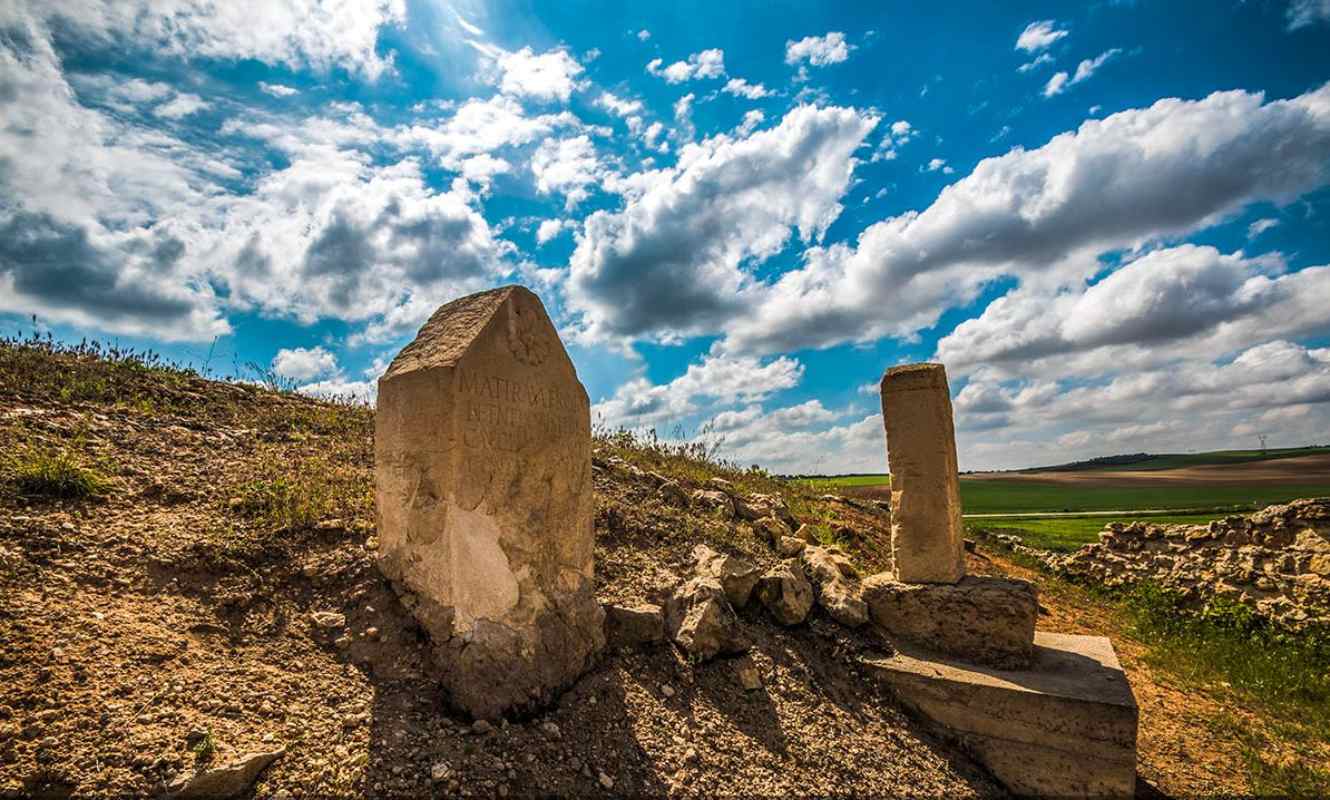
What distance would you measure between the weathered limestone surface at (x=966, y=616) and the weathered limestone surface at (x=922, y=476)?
0.55ft

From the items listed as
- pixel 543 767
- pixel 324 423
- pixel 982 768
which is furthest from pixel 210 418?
pixel 982 768

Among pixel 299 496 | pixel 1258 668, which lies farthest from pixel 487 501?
pixel 1258 668

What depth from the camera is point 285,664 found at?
10.7 ft

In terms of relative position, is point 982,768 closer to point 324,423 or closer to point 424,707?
point 424,707

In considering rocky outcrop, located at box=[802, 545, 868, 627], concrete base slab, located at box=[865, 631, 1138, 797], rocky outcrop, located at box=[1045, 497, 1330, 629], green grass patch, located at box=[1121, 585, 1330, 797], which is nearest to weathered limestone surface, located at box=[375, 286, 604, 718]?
rocky outcrop, located at box=[802, 545, 868, 627]

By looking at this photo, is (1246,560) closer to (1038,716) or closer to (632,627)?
(1038,716)

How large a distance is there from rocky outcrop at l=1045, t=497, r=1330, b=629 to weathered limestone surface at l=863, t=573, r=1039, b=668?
21.4ft

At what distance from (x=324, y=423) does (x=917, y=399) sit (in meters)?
6.40

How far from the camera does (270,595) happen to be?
372cm

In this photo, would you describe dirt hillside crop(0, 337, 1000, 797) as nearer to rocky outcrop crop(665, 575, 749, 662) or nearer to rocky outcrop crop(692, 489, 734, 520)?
rocky outcrop crop(665, 575, 749, 662)

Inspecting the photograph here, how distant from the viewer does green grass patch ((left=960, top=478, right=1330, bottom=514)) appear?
69.8 feet

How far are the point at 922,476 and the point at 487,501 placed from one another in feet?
12.2

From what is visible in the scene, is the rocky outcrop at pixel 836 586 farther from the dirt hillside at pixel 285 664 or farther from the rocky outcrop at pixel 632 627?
the rocky outcrop at pixel 632 627

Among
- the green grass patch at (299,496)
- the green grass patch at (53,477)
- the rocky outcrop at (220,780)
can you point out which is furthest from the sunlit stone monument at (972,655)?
the green grass patch at (53,477)
